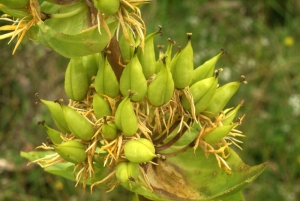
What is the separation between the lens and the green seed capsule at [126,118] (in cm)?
141

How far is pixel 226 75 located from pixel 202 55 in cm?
28

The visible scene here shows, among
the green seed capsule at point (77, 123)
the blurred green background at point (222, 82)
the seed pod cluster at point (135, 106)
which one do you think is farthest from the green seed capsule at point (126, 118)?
the blurred green background at point (222, 82)

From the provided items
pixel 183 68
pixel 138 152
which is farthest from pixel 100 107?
pixel 183 68

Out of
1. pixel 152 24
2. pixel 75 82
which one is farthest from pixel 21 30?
pixel 152 24

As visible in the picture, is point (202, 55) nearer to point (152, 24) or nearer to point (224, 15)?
point (152, 24)

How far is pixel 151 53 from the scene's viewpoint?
1.51m

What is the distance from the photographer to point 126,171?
4.67 feet

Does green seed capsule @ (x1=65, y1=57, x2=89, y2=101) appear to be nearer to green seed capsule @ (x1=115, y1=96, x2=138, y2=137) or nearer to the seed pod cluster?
the seed pod cluster

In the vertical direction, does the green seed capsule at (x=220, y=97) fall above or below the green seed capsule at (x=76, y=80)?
below

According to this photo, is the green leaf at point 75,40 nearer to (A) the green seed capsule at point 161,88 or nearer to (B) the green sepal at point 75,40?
(B) the green sepal at point 75,40

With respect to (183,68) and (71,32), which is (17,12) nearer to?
(71,32)

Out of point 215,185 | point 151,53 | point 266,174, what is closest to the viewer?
point 151,53

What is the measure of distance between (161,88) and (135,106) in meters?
0.13

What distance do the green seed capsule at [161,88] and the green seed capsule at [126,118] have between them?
97 mm
